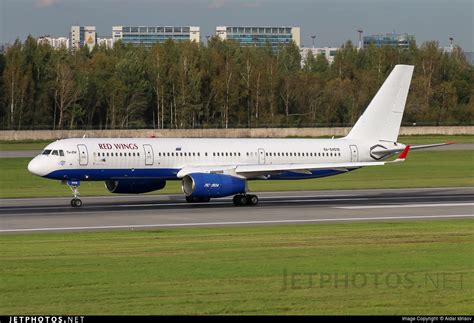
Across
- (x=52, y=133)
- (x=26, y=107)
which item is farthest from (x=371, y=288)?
(x=26, y=107)

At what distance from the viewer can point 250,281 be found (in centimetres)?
2056

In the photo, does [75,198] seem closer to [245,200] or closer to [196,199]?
[196,199]

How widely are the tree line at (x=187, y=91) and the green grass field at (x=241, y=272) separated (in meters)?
86.7

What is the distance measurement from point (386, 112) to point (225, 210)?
13.8m

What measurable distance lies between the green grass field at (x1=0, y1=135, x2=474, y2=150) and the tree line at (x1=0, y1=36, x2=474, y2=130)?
17.0 metres

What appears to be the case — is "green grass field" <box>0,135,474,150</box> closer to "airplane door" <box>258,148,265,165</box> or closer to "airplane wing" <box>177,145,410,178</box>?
"airplane door" <box>258,148,265,165</box>

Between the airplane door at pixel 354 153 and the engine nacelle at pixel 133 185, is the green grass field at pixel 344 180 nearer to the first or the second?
the airplane door at pixel 354 153

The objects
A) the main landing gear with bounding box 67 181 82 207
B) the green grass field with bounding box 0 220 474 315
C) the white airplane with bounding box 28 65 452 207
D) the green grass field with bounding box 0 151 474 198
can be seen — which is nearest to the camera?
the green grass field with bounding box 0 220 474 315

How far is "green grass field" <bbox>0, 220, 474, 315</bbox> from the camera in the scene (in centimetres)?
1808

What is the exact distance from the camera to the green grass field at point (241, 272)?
18.1 metres

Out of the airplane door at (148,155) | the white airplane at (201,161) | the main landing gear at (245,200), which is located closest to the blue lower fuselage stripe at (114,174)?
the white airplane at (201,161)

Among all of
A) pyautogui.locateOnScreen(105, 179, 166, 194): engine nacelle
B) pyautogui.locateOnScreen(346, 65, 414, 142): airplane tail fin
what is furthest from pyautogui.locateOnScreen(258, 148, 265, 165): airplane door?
pyautogui.locateOnScreen(346, 65, 414, 142): airplane tail fin

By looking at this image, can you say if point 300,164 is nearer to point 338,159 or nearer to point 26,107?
point 338,159

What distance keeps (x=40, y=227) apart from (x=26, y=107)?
8685cm
